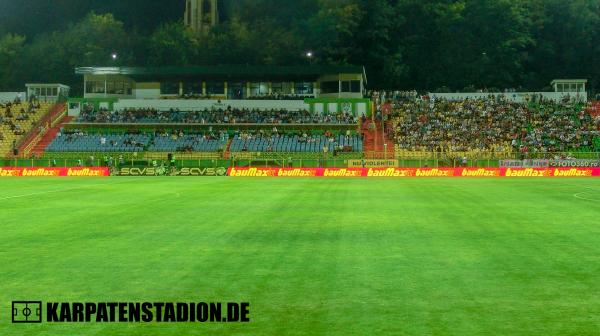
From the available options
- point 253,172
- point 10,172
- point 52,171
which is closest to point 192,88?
point 52,171

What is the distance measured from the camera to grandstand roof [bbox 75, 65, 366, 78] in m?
86.0

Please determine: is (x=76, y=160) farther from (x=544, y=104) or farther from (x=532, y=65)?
(x=532, y=65)

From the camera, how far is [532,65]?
355 feet

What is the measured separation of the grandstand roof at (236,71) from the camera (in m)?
86.0

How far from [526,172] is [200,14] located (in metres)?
86.6

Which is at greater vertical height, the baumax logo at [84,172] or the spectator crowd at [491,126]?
the spectator crowd at [491,126]

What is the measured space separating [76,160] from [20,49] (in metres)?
54.8

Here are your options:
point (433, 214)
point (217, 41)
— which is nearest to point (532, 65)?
point (217, 41)

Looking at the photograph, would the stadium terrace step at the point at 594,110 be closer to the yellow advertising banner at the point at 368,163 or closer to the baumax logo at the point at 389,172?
the yellow advertising banner at the point at 368,163

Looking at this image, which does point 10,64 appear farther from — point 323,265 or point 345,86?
point 323,265

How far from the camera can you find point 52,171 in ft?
200

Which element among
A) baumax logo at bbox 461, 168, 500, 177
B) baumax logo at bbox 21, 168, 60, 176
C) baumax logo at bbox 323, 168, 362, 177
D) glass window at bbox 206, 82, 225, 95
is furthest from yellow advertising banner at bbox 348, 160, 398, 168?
glass window at bbox 206, 82, 225, 95

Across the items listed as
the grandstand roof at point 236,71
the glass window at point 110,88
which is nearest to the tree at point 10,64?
the glass window at point 110,88

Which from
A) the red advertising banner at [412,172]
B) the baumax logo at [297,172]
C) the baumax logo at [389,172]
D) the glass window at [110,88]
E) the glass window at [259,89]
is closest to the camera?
the red advertising banner at [412,172]
